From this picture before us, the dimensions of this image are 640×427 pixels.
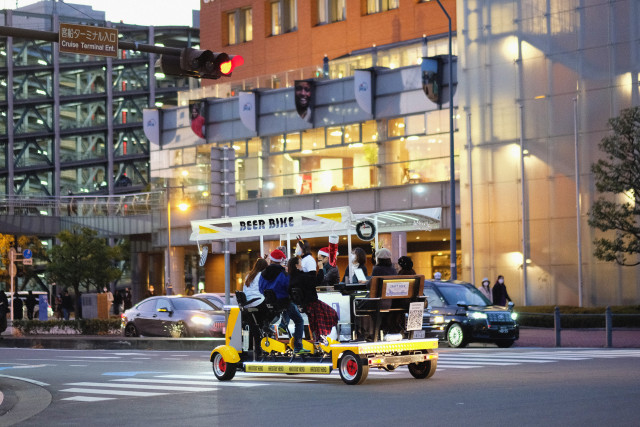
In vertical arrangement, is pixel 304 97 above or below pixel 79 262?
above

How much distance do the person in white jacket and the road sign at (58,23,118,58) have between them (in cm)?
388

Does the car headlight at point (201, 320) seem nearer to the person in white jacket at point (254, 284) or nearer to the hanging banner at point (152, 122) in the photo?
the person in white jacket at point (254, 284)

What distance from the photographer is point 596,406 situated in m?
11.7

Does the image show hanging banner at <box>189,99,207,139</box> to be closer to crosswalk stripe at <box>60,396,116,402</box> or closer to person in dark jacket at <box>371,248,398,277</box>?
person in dark jacket at <box>371,248,398,277</box>

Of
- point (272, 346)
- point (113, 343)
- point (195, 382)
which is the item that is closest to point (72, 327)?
point (113, 343)

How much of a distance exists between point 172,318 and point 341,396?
1780cm

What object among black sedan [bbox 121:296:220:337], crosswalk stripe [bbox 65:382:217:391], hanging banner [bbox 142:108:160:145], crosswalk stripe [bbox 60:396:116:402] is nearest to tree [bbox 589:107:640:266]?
black sedan [bbox 121:296:220:337]

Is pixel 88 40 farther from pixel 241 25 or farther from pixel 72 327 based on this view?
pixel 241 25

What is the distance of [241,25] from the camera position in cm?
6969

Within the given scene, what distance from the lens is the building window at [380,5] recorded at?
61844 mm

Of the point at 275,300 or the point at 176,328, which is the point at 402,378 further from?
the point at 176,328

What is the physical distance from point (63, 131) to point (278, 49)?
190ft

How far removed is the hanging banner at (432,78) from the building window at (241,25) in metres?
21.5

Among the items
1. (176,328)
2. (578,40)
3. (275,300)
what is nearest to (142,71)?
(578,40)
